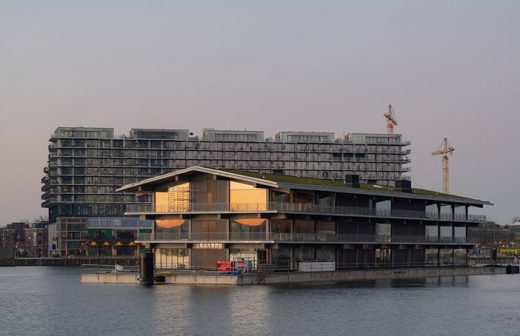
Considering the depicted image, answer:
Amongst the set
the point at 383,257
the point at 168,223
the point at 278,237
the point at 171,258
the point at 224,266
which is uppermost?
the point at 168,223

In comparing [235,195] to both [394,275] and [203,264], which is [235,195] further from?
[394,275]

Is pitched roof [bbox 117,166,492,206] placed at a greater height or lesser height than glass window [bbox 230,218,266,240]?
greater

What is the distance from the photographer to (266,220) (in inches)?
4417

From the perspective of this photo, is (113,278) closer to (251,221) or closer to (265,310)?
(251,221)

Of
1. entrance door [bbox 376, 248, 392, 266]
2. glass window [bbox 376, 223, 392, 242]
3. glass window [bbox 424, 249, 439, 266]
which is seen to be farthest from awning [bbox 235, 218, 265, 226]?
glass window [bbox 424, 249, 439, 266]

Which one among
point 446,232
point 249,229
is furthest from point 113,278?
Result: point 446,232

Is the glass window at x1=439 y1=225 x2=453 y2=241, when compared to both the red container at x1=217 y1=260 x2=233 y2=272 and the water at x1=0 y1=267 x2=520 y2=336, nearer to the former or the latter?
the water at x1=0 y1=267 x2=520 y2=336

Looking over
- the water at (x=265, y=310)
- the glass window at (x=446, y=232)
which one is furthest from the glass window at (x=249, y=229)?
the glass window at (x=446, y=232)

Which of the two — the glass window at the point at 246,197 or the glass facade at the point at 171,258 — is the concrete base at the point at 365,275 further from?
the glass facade at the point at 171,258

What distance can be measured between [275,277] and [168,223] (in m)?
18.2

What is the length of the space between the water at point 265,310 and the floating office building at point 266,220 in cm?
950

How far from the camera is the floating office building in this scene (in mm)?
112562

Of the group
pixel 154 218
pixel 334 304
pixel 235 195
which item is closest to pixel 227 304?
pixel 334 304

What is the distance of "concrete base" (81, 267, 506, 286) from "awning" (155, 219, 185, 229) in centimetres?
856
